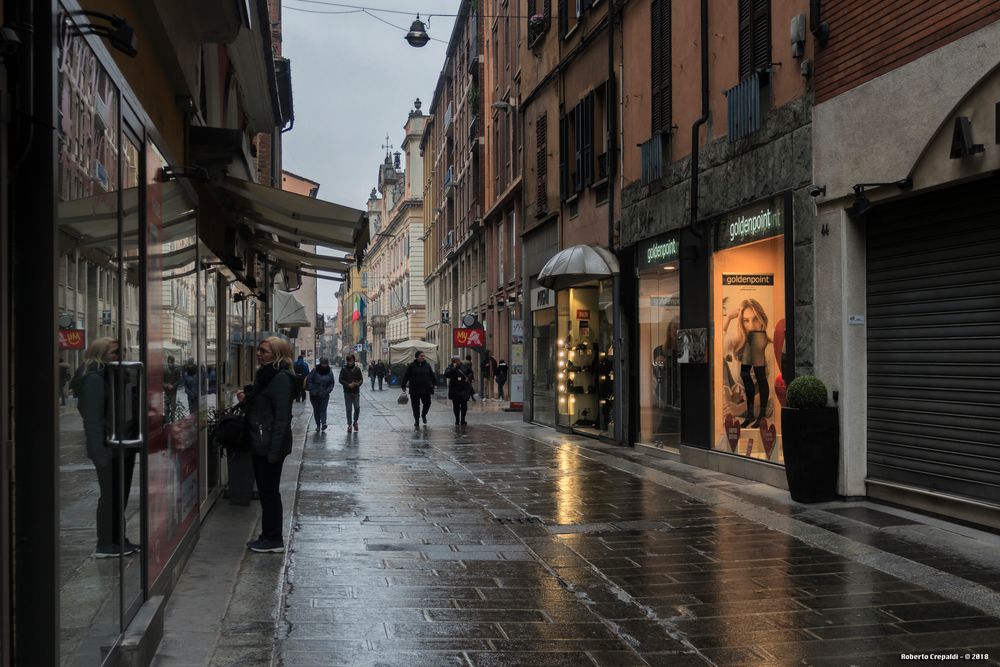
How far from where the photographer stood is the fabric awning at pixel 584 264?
18219 millimetres

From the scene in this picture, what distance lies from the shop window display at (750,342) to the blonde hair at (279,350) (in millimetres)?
6175

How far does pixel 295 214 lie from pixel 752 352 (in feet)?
19.3

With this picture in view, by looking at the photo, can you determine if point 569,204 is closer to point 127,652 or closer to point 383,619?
point 383,619

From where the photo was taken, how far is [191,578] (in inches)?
290

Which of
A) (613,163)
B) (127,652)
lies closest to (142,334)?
(127,652)

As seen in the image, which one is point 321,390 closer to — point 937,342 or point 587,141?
point 587,141

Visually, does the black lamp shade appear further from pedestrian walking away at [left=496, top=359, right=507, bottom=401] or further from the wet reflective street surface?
the wet reflective street surface

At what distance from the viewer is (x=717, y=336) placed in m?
14.3

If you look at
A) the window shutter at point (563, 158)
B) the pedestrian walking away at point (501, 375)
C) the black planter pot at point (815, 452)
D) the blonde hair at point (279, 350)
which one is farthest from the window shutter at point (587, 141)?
the pedestrian walking away at point (501, 375)

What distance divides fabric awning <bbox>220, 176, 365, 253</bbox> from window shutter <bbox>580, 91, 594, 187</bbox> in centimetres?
634

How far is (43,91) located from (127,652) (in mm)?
2550

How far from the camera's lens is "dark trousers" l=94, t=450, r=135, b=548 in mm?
4426

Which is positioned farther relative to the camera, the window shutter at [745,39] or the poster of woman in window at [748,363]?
the window shutter at [745,39]

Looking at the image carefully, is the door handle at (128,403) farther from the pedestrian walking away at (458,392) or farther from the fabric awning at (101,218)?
the pedestrian walking away at (458,392)
